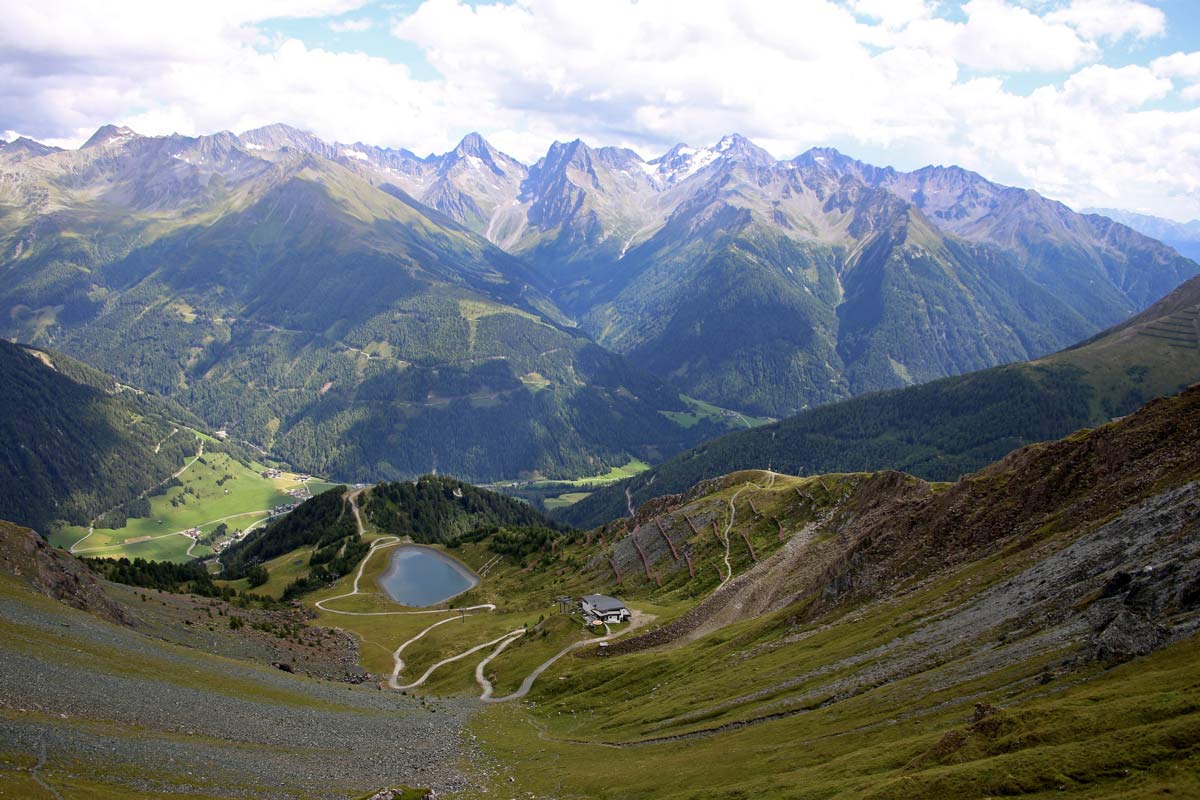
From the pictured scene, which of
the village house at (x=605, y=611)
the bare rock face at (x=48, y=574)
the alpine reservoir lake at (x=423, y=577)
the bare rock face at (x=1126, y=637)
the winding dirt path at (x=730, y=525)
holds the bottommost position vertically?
the alpine reservoir lake at (x=423, y=577)

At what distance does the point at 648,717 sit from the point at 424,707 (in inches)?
1001

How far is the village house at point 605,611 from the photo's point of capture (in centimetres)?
9712

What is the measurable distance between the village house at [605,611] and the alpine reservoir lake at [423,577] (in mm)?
52208

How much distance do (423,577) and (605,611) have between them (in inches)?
2899

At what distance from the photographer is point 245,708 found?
180 feet

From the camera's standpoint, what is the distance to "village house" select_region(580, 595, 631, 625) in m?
97.1

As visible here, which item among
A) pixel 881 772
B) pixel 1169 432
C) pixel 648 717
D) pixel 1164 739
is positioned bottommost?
pixel 648 717

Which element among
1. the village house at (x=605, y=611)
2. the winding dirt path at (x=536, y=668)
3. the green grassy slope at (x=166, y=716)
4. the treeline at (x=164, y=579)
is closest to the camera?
the green grassy slope at (x=166, y=716)

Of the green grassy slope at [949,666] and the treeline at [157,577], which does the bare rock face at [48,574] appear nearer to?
the treeline at [157,577]

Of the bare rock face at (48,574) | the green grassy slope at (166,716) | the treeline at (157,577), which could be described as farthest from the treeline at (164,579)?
the green grassy slope at (166,716)

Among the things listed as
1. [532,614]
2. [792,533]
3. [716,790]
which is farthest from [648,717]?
[532,614]

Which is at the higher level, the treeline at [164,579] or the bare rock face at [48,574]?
the bare rock face at [48,574]

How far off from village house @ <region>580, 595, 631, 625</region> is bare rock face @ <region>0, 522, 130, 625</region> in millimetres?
52062

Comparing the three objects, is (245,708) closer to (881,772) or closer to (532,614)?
(881,772)
